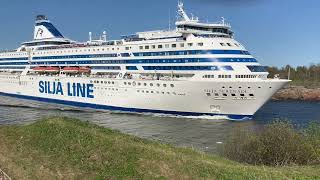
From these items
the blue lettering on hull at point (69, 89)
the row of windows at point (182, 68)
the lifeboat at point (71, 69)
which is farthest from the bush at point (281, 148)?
the lifeboat at point (71, 69)

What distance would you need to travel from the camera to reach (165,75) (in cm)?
4672

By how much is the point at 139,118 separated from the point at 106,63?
1251cm

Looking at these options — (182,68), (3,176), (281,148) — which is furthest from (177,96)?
(3,176)

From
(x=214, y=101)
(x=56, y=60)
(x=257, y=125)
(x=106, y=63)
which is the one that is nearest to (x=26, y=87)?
(x=56, y=60)

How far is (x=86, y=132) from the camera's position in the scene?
52.1ft

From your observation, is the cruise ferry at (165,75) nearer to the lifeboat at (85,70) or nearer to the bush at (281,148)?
the lifeboat at (85,70)

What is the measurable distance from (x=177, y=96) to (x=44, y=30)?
3483 cm

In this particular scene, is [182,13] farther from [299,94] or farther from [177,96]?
[299,94]

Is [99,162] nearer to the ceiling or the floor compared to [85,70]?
nearer to the floor

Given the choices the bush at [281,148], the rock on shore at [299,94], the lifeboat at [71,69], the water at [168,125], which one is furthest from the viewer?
the rock on shore at [299,94]

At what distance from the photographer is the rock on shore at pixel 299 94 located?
101625 mm

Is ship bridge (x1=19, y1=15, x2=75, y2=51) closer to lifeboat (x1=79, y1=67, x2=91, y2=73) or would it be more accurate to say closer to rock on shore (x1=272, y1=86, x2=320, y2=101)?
lifeboat (x1=79, y1=67, x2=91, y2=73)

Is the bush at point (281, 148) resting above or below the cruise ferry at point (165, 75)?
below

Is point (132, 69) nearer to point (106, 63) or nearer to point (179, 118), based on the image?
point (106, 63)
